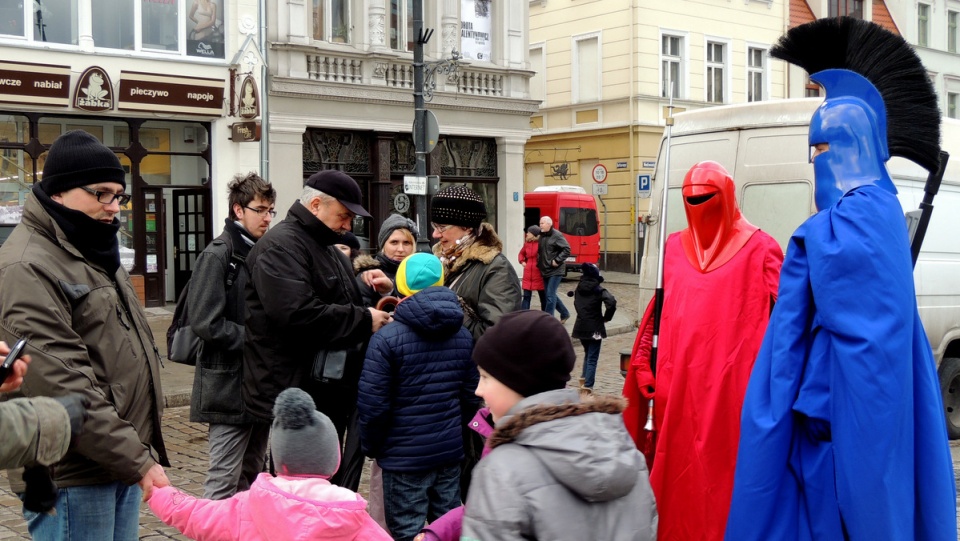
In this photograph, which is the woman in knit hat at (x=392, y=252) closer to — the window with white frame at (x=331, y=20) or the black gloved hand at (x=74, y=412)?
the black gloved hand at (x=74, y=412)

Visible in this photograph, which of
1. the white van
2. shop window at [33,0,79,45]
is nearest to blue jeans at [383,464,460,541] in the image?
the white van

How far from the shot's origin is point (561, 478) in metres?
2.38

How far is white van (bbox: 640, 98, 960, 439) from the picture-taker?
813 cm

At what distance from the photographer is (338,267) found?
4.91 metres

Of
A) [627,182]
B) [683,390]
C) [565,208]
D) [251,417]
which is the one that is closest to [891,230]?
[683,390]

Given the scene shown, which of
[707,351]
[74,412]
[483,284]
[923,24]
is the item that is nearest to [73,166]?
[74,412]

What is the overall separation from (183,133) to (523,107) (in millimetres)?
8204

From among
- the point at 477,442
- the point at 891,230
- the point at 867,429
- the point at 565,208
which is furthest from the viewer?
the point at 565,208

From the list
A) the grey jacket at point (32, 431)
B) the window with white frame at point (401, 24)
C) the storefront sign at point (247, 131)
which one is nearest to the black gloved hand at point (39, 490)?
the grey jacket at point (32, 431)

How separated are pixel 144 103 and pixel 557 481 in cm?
1688

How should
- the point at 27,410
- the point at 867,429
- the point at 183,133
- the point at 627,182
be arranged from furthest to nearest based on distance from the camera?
the point at 627,182 → the point at 183,133 → the point at 867,429 → the point at 27,410

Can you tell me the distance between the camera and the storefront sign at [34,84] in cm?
1652

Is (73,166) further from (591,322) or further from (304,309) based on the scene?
(591,322)

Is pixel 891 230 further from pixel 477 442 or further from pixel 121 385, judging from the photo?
pixel 121 385
